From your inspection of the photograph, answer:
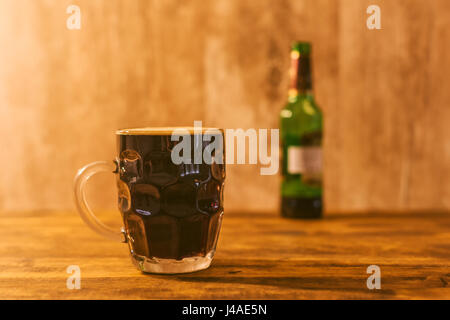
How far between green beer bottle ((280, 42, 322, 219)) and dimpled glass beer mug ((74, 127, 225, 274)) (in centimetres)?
43

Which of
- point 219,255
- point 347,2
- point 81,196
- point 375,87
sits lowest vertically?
point 219,255

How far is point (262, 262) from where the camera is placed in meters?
0.66

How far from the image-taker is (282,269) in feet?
2.05

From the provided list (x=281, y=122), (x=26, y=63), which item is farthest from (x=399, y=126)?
(x=26, y=63)

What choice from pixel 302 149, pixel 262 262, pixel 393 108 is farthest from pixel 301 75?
pixel 262 262

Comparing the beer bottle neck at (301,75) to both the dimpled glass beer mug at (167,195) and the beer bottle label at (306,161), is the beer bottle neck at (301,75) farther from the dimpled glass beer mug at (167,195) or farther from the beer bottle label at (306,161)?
the dimpled glass beer mug at (167,195)

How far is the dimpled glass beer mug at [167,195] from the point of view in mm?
594

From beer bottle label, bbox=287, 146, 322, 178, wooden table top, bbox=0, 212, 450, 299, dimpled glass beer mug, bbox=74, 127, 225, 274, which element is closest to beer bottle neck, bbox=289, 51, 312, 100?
beer bottle label, bbox=287, 146, 322, 178

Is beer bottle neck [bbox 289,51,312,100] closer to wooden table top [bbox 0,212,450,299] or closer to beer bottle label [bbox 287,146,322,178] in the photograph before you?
beer bottle label [bbox 287,146,322,178]

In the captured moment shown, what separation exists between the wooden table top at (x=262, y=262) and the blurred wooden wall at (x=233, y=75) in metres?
0.29

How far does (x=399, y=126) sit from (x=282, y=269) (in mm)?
755

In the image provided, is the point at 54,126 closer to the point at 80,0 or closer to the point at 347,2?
the point at 80,0
